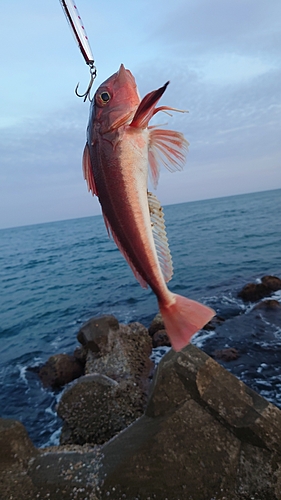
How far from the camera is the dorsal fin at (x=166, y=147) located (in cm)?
232

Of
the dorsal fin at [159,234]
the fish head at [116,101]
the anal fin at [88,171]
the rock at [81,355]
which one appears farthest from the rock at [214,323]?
the fish head at [116,101]

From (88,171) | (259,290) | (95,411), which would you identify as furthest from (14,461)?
(259,290)

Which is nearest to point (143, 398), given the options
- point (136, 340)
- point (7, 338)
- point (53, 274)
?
point (136, 340)

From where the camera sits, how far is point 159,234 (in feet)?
7.93

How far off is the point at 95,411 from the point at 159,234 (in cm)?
696

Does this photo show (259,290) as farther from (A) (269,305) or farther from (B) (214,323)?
(B) (214,323)

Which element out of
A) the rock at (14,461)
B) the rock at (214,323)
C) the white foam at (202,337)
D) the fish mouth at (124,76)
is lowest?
the white foam at (202,337)

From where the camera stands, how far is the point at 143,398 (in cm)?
907

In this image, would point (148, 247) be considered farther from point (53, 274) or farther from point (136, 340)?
point (53, 274)

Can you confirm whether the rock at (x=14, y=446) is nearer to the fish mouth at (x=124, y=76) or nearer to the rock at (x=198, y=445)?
the rock at (x=198, y=445)

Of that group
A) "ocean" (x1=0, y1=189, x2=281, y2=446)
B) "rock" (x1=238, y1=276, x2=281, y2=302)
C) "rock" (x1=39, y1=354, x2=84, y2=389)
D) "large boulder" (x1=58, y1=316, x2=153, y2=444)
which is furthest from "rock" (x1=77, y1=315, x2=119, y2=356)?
"rock" (x1=238, y1=276, x2=281, y2=302)

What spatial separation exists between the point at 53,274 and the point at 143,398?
97.5 feet

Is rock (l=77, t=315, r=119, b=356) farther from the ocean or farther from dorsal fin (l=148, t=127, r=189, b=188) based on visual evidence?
dorsal fin (l=148, t=127, r=189, b=188)

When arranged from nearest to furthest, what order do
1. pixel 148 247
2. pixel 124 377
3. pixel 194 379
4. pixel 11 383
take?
pixel 148 247 < pixel 194 379 < pixel 124 377 < pixel 11 383
